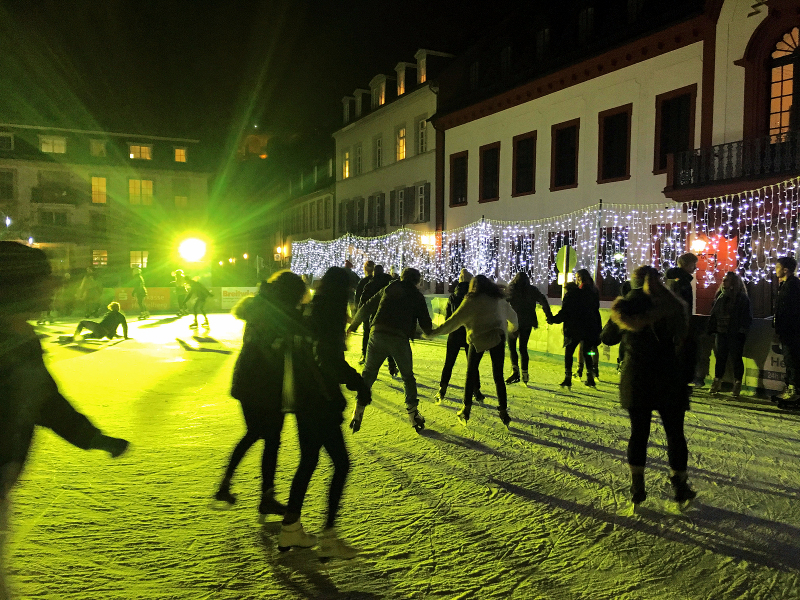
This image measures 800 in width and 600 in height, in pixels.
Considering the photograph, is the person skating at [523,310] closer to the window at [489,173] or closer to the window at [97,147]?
the window at [489,173]

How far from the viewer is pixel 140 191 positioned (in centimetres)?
4925

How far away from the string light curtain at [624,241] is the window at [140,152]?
2756 cm

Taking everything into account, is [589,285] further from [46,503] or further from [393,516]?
[46,503]

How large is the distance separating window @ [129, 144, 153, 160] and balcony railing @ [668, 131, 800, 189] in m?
42.3

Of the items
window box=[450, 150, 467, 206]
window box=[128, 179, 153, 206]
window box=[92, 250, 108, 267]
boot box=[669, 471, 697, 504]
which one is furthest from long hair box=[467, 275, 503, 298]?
window box=[128, 179, 153, 206]

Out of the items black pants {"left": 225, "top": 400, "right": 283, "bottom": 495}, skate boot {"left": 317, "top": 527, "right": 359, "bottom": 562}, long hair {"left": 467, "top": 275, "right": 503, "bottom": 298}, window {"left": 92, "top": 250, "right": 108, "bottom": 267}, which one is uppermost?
window {"left": 92, "top": 250, "right": 108, "bottom": 267}

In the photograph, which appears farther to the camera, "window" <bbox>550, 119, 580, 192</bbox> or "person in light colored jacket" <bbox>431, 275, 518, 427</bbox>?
"window" <bbox>550, 119, 580, 192</bbox>

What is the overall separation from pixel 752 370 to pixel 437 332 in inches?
230

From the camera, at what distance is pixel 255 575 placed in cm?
367

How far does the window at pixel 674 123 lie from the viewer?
1814 centimetres

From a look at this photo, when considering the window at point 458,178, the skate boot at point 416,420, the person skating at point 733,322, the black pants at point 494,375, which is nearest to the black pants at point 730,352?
the person skating at point 733,322

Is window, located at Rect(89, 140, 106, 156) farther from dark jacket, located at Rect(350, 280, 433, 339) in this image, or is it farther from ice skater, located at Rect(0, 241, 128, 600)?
ice skater, located at Rect(0, 241, 128, 600)

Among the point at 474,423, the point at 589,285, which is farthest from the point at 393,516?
the point at 589,285

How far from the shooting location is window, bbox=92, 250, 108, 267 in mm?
47562
